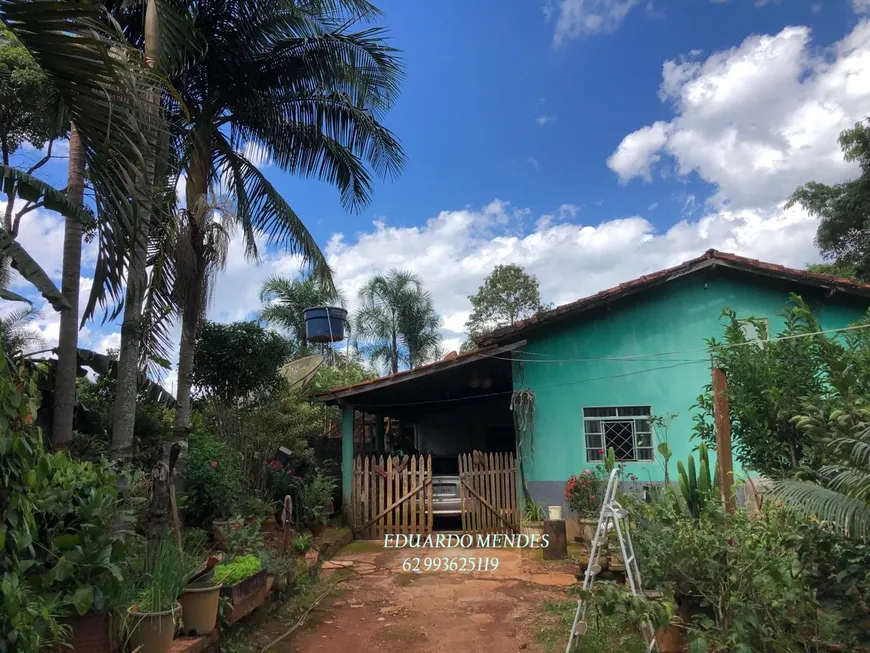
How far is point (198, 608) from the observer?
4000 mm

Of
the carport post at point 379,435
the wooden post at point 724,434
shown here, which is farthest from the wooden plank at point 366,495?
the wooden post at point 724,434

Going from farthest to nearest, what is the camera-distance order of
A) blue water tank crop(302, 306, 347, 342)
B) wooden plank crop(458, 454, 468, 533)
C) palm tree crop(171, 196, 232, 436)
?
blue water tank crop(302, 306, 347, 342) < wooden plank crop(458, 454, 468, 533) < palm tree crop(171, 196, 232, 436)

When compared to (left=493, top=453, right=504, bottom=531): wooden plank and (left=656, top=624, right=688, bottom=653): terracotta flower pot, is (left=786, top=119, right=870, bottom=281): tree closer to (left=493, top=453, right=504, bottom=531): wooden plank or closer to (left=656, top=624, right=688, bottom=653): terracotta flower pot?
(left=493, top=453, right=504, bottom=531): wooden plank

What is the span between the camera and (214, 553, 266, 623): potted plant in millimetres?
4512

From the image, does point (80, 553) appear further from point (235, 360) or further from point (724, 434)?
point (235, 360)

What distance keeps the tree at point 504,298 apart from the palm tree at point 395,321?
2640mm

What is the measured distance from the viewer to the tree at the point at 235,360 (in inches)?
350

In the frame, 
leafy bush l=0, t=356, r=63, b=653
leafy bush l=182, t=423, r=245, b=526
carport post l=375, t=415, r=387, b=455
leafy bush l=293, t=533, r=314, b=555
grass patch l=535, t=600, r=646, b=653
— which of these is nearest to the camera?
leafy bush l=0, t=356, r=63, b=653

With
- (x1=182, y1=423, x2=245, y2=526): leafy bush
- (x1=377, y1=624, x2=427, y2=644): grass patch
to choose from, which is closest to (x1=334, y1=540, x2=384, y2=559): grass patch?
(x1=182, y1=423, x2=245, y2=526): leafy bush

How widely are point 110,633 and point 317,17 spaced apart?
7.73 meters

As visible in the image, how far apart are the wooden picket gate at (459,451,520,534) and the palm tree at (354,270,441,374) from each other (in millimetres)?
15952

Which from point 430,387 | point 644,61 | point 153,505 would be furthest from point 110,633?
point 644,61

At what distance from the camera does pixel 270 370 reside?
9430mm

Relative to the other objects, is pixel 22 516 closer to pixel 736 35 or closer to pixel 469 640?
pixel 469 640
